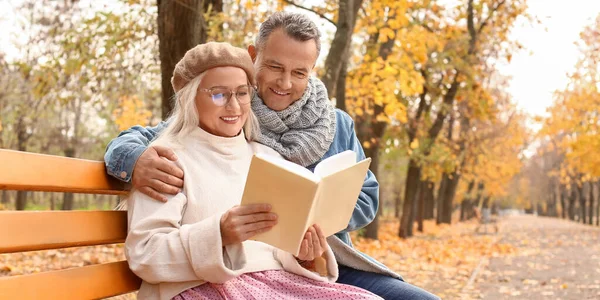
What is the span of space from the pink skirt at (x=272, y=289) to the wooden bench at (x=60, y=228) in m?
0.35

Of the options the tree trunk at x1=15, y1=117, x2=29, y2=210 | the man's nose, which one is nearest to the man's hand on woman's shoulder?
the man's nose

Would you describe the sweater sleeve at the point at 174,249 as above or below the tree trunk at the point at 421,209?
above

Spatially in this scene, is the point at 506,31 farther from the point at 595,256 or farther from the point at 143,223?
the point at 143,223

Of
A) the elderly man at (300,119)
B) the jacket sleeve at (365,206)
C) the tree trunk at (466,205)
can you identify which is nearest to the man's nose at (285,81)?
the elderly man at (300,119)

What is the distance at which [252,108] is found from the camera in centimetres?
322

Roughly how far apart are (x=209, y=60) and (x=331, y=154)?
0.79m

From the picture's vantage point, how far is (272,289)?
2719 millimetres

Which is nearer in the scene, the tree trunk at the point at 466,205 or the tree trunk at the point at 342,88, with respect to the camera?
the tree trunk at the point at 342,88

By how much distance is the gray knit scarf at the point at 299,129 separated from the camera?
3131mm

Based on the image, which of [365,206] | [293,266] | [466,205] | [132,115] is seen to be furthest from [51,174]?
[466,205]

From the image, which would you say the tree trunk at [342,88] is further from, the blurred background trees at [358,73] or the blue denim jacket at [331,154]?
the blue denim jacket at [331,154]

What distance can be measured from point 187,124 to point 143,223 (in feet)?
1.55

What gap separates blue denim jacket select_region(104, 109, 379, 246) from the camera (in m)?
2.75

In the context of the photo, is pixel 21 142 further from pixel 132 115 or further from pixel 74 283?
pixel 74 283
